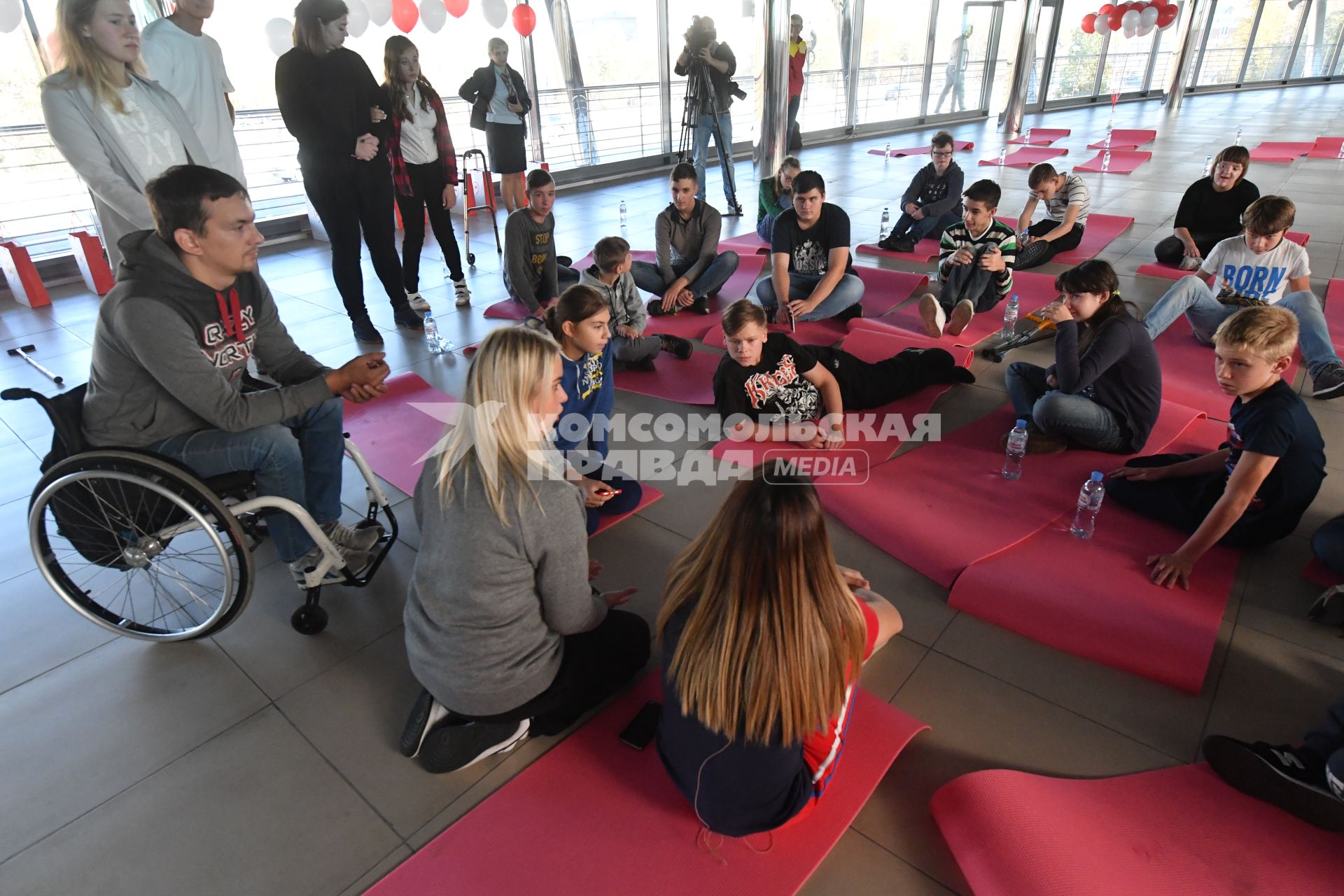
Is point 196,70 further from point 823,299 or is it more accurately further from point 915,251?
point 915,251

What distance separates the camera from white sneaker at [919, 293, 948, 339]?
425 cm

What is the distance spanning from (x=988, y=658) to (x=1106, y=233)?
18.6ft

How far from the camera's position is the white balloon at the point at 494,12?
739 centimetres

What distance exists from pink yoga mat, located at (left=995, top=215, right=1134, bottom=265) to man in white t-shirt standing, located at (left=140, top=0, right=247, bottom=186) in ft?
18.1

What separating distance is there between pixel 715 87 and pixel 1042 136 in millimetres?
7658

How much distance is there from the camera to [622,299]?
159 inches

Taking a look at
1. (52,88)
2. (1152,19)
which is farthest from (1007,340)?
(1152,19)

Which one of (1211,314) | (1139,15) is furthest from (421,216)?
(1139,15)

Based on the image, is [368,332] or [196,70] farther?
[368,332]

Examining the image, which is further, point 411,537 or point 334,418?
point 411,537

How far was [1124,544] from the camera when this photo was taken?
2.53 meters

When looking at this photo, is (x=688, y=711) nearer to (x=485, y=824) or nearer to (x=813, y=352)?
(x=485, y=824)

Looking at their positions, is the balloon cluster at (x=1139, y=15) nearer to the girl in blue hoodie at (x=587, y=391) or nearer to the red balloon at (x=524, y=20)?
the red balloon at (x=524, y=20)

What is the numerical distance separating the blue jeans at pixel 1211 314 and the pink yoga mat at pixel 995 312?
748 mm
